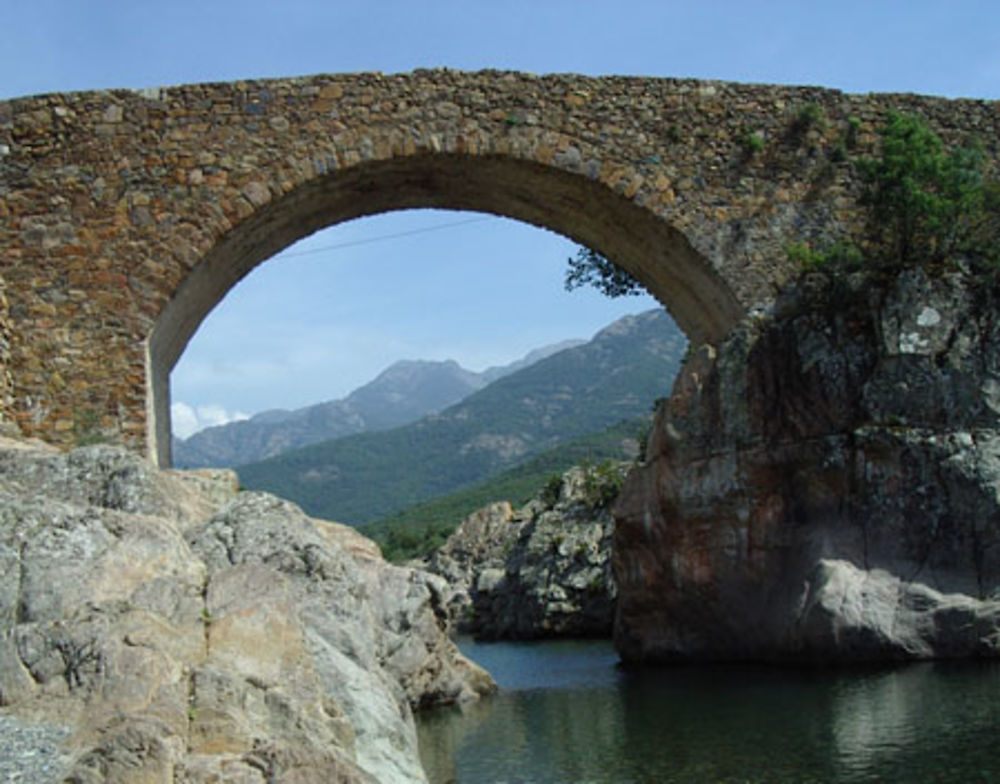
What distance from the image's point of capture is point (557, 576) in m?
18.2

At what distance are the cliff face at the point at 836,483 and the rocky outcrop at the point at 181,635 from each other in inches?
A: 212

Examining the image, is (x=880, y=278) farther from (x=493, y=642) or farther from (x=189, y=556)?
(x=493, y=642)

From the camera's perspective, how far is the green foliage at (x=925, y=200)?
34.9 feet

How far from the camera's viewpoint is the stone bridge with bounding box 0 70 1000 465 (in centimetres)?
1020

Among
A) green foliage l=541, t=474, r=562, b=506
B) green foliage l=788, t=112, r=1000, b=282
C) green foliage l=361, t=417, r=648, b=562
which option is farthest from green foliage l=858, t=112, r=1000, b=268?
green foliage l=361, t=417, r=648, b=562

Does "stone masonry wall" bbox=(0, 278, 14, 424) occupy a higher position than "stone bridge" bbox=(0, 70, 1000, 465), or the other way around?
"stone bridge" bbox=(0, 70, 1000, 465)

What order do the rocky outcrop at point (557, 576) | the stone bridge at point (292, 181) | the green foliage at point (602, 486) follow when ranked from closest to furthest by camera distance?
the stone bridge at point (292, 181) < the rocky outcrop at point (557, 576) < the green foliage at point (602, 486)

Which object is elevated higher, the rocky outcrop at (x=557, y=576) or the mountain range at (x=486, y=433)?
the mountain range at (x=486, y=433)

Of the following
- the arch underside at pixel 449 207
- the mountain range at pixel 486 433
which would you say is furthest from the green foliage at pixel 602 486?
the mountain range at pixel 486 433

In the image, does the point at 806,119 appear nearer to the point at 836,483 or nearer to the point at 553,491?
the point at 836,483

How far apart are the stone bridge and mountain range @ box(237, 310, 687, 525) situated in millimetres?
63233

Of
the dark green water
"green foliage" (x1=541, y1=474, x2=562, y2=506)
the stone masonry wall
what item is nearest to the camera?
the dark green water

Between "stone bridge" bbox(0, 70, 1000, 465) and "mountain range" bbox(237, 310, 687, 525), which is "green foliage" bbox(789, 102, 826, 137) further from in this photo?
"mountain range" bbox(237, 310, 687, 525)

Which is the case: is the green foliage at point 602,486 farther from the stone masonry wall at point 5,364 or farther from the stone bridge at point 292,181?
the stone masonry wall at point 5,364
